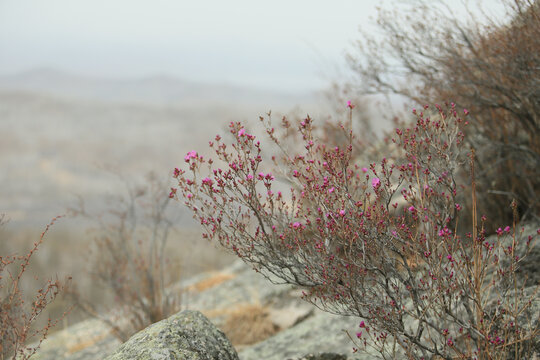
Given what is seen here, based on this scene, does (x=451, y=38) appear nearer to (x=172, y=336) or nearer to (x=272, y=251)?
(x=272, y=251)

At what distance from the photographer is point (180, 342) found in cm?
335

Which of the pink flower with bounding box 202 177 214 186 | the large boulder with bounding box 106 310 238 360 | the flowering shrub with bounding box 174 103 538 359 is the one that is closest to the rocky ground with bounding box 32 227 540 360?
the large boulder with bounding box 106 310 238 360

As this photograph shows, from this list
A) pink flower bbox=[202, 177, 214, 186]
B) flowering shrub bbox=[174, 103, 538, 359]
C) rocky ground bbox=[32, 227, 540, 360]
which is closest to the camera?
flowering shrub bbox=[174, 103, 538, 359]

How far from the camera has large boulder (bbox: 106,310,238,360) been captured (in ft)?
10.6

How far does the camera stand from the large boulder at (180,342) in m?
3.22

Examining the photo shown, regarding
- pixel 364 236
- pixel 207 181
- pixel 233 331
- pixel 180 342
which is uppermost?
pixel 207 181

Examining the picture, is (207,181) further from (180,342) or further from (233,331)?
(233,331)

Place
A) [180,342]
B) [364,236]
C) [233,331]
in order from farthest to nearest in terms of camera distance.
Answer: [233,331], [180,342], [364,236]

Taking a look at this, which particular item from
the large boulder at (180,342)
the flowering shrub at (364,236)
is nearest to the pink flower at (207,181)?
the flowering shrub at (364,236)

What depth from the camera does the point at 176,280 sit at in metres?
6.76

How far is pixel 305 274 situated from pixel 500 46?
3.32 m

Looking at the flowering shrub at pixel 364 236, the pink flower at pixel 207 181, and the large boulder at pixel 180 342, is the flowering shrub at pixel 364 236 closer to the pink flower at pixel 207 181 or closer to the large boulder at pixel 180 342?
the pink flower at pixel 207 181

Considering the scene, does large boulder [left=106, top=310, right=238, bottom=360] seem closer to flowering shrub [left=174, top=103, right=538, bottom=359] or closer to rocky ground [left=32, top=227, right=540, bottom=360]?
rocky ground [left=32, top=227, right=540, bottom=360]

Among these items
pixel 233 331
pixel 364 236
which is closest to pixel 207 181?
pixel 364 236
